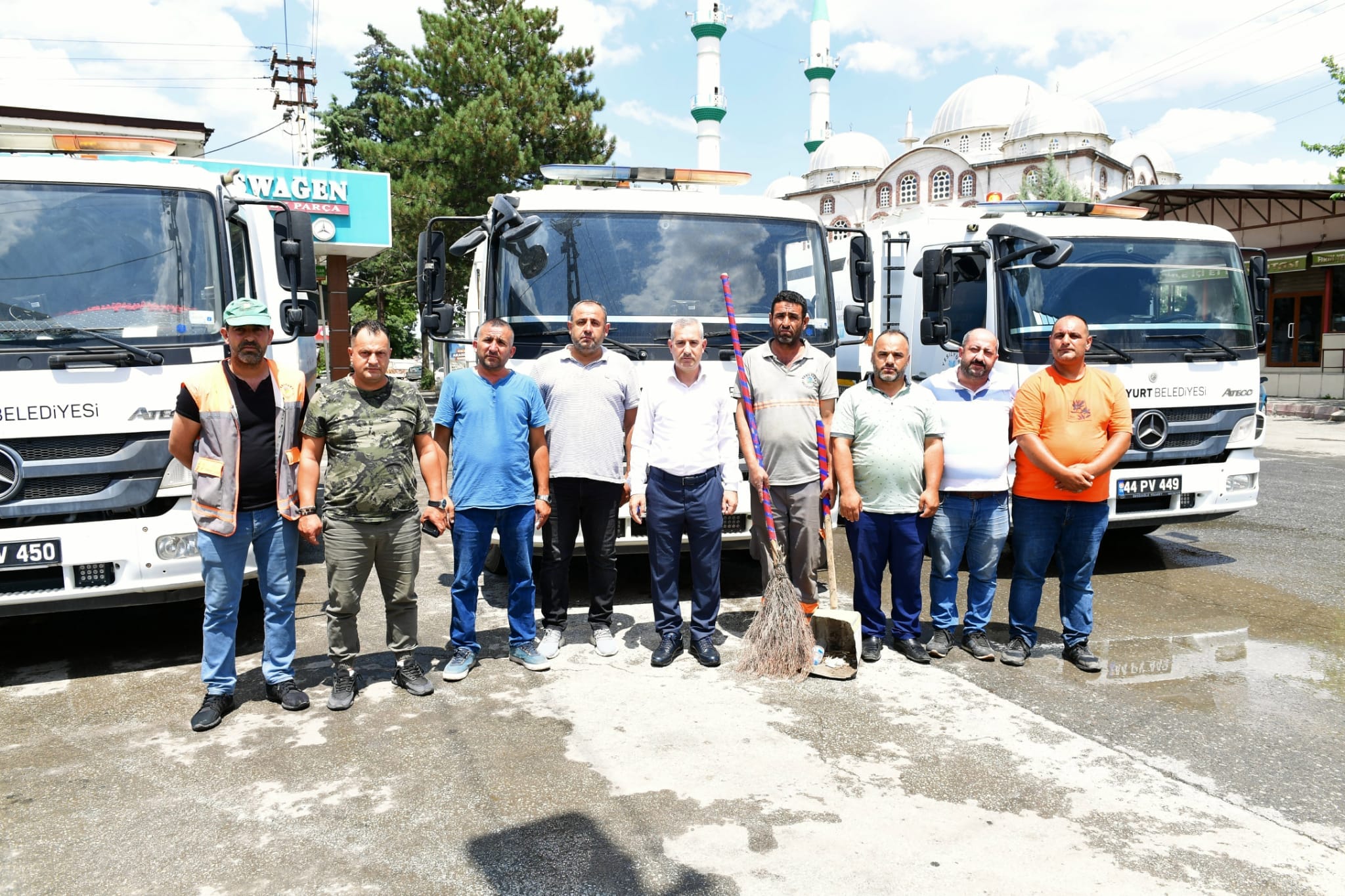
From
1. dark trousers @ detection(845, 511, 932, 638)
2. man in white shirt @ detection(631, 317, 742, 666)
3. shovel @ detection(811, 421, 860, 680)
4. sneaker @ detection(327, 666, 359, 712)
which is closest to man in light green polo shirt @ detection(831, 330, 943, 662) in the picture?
dark trousers @ detection(845, 511, 932, 638)

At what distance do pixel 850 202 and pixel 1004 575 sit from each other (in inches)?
2624

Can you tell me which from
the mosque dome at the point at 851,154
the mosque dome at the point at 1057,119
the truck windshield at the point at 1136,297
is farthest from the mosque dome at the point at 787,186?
the truck windshield at the point at 1136,297

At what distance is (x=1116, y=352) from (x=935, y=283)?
4.36ft

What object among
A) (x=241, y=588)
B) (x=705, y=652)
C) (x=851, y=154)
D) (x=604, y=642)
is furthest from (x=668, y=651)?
(x=851, y=154)

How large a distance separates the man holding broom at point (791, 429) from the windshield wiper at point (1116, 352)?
2.50 meters

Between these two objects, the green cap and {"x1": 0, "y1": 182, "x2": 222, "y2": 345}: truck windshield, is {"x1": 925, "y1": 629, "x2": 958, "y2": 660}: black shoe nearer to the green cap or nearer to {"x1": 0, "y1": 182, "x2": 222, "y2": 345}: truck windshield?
the green cap

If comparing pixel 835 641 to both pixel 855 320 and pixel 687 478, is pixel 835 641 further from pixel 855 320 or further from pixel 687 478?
pixel 855 320

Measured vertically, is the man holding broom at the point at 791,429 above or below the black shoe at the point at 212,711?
above

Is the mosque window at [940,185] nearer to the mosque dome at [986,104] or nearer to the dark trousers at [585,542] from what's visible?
the mosque dome at [986,104]

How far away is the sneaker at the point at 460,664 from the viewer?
4.89 metres

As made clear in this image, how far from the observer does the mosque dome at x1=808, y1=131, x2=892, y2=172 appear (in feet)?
234

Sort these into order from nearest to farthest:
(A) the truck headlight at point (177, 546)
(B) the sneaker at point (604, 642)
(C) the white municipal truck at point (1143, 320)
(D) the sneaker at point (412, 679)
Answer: (D) the sneaker at point (412, 679) → (A) the truck headlight at point (177, 546) → (B) the sneaker at point (604, 642) → (C) the white municipal truck at point (1143, 320)

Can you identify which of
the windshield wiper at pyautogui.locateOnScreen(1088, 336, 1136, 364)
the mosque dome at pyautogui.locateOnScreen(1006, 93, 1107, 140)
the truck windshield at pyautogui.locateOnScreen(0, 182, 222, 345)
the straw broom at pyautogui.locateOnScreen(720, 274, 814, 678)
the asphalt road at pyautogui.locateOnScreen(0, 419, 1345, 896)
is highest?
the mosque dome at pyautogui.locateOnScreen(1006, 93, 1107, 140)

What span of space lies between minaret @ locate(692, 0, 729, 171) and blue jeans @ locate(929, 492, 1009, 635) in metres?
57.0
